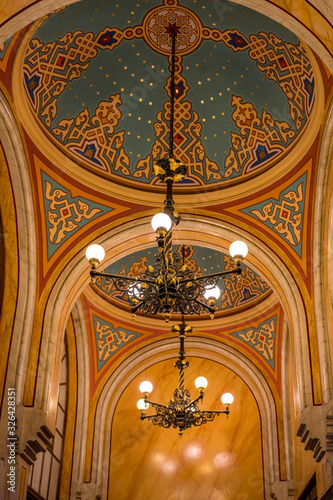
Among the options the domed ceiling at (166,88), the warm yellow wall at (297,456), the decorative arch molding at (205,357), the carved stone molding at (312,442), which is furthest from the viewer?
the decorative arch molding at (205,357)

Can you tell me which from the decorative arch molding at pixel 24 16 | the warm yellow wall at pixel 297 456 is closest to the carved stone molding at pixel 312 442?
the warm yellow wall at pixel 297 456

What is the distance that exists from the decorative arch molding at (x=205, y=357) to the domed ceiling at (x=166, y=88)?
3.83 metres

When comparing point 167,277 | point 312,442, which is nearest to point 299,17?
point 167,277

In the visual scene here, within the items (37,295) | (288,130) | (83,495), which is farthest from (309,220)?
(83,495)

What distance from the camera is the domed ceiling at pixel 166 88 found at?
6293 millimetres

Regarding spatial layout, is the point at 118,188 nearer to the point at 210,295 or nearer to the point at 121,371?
the point at 210,295

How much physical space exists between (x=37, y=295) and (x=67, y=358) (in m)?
3.01

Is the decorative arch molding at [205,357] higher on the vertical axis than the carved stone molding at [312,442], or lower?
higher

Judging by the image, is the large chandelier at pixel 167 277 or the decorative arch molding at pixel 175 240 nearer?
the large chandelier at pixel 167 277

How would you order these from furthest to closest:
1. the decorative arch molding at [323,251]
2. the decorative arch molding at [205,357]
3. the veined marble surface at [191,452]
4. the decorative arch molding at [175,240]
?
the veined marble surface at [191,452]
the decorative arch molding at [205,357]
the decorative arch molding at [175,240]
the decorative arch molding at [323,251]

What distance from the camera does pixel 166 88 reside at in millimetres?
7043

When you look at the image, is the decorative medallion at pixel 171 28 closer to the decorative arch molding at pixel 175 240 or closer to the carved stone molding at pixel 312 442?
the decorative arch molding at pixel 175 240

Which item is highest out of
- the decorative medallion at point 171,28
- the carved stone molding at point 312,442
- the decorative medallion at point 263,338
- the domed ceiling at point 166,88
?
the decorative medallion at point 171,28

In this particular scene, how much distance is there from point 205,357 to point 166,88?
5.44 meters
